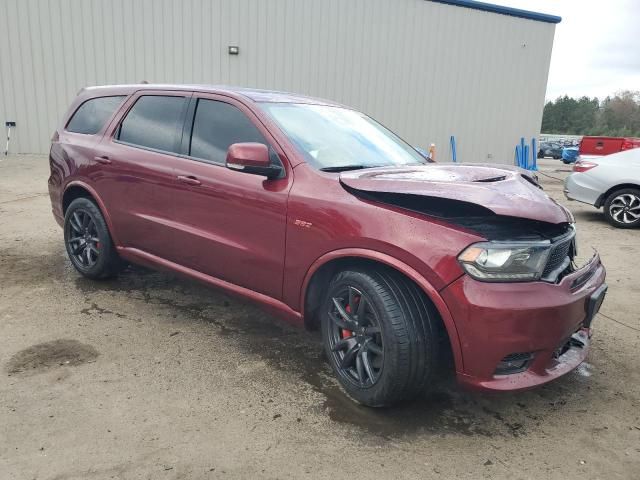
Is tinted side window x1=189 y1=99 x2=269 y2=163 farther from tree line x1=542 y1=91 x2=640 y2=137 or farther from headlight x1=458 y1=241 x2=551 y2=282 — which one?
tree line x1=542 y1=91 x2=640 y2=137

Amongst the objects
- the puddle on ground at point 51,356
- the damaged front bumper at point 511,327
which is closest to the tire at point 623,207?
the damaged front bumper at point 511,327

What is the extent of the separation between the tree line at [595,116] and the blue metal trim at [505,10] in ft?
180

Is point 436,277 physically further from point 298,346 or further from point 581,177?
point 581,177

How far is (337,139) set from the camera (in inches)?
135

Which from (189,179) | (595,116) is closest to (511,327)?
(189,179)

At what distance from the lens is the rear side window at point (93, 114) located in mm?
4379

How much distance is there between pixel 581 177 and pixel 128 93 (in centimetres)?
732

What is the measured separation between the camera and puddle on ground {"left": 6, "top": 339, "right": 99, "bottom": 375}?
3057 mm

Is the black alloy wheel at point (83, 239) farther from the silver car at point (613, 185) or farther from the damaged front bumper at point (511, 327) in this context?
the silver car at point (613, 185)

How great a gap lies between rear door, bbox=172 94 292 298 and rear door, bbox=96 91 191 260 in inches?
5.5

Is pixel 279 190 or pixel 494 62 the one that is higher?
pixel 494 62

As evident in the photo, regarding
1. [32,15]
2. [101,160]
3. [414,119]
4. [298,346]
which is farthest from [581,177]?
[32,15]

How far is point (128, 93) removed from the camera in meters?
4.28

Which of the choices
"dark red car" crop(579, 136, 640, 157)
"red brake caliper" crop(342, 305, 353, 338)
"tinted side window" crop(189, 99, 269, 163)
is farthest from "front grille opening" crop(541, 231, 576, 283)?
"dark red car" crop(579, 136, 640, 157)
